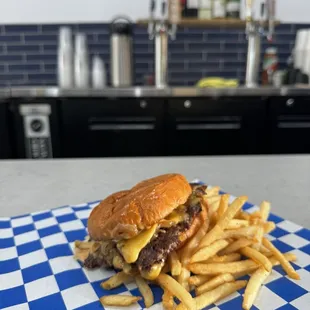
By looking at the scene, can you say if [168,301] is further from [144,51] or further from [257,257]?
[144,51]

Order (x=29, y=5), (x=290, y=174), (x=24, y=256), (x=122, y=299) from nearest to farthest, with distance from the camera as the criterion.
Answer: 1. (x=122, y=299)
2. (x=24, y=256)
3. (x=290, y=174)
4. (x=29, y=5)

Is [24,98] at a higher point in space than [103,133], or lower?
higher

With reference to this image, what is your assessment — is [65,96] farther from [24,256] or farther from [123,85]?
[24,256]

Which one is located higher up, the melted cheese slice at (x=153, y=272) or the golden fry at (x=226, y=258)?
the melted cheese slice at (x=153, y=272)

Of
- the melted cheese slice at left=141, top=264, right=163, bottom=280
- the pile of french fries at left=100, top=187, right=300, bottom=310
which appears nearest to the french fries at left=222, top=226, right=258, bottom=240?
the pile of french fries at left=100, top=187, right=300, bottom=310

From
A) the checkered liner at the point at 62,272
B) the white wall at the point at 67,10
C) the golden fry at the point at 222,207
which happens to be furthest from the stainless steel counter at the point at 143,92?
the golden fry at the point at 222,207

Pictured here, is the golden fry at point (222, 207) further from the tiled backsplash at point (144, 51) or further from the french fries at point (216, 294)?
the tiled backsplash at point (144, 51)

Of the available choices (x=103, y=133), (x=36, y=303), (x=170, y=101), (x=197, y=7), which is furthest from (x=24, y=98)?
(x=36, y=303)

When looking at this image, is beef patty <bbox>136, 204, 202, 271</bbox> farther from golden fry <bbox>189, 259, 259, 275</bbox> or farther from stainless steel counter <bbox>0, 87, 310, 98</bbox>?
stainless steel counter <bbox>0, 87, 310, 98</bbox>
